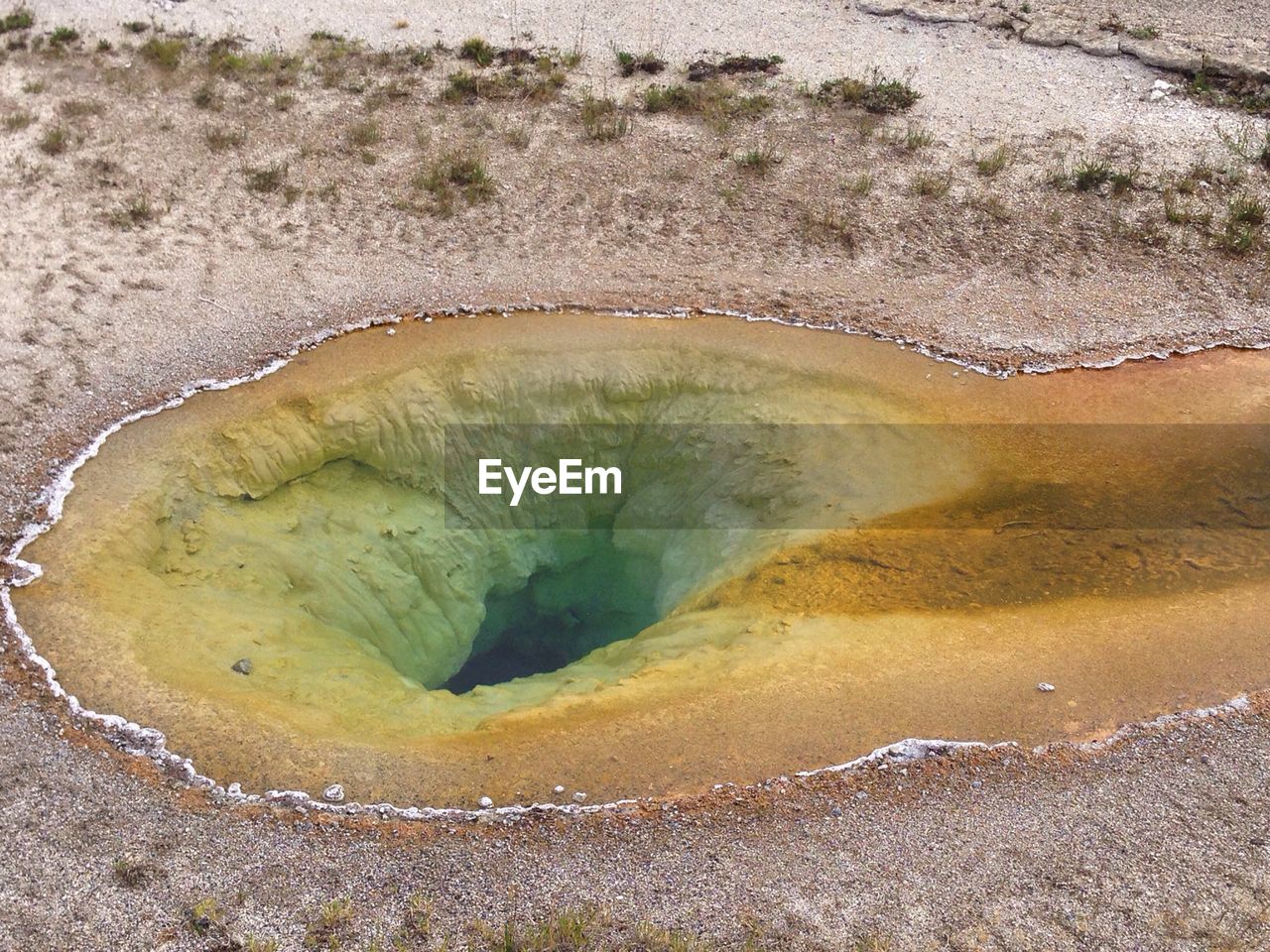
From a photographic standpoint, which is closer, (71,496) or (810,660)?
(810,660)

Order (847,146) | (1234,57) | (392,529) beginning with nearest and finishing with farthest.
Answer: (392,529) → (847,146) → (1234,57)

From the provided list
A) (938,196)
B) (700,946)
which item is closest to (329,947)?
(700,946)

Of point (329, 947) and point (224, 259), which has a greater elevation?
point (224, 259)

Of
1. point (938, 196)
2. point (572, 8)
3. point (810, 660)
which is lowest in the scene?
point (810, 660)

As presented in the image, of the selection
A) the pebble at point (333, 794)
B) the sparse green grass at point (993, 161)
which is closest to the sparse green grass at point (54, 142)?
the pebble at point (333, 794)

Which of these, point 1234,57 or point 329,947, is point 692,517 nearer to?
point 329,947

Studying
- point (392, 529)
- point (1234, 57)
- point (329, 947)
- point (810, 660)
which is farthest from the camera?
point (1234, 57)

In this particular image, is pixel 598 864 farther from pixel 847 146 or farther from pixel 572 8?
pixel 572 8

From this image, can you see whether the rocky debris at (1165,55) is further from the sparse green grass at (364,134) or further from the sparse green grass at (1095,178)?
the sparse green grass at (364,134)
